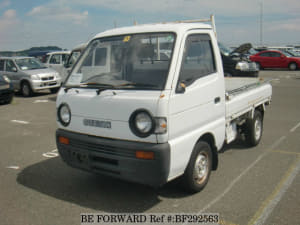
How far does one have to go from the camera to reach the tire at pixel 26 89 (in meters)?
14.1

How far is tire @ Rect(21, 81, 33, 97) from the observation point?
14.1 meters

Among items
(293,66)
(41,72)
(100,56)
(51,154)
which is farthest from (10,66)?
(293,66)

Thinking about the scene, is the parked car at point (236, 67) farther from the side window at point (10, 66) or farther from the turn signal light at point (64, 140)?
the turn signal light at point (64, 140)

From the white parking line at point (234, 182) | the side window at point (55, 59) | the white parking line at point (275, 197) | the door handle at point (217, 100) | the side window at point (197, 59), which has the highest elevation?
the side window at point (55, 59)

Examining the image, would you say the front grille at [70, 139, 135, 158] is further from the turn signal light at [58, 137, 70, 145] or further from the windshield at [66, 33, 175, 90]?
the windshield at [66, 33, 175, 90]

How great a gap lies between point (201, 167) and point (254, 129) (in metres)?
2.30

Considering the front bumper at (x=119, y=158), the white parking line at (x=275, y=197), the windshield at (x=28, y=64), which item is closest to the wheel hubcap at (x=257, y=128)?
the white parking line at (x=275, y=197)

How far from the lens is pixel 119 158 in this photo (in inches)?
138

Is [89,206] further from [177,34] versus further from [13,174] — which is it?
[177,34]

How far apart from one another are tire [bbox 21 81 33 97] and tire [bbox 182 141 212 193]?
1164 cm

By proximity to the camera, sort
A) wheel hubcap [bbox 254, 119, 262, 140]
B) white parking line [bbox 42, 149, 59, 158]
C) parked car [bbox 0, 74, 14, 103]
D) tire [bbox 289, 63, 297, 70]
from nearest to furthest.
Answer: white parking line [bbox 42, 149, 59, 158], wheel hubcap [bbox 254, 119, 262, 140], parked car [bbox 0, 74, 14, 103], tire [bbox 289, 63, 297, 70]

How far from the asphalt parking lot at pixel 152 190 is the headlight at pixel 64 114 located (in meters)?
0.96

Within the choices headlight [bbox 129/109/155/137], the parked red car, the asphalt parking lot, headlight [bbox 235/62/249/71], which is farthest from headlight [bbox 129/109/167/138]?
the parked red car

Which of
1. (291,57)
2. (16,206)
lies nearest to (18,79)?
(16,206)
